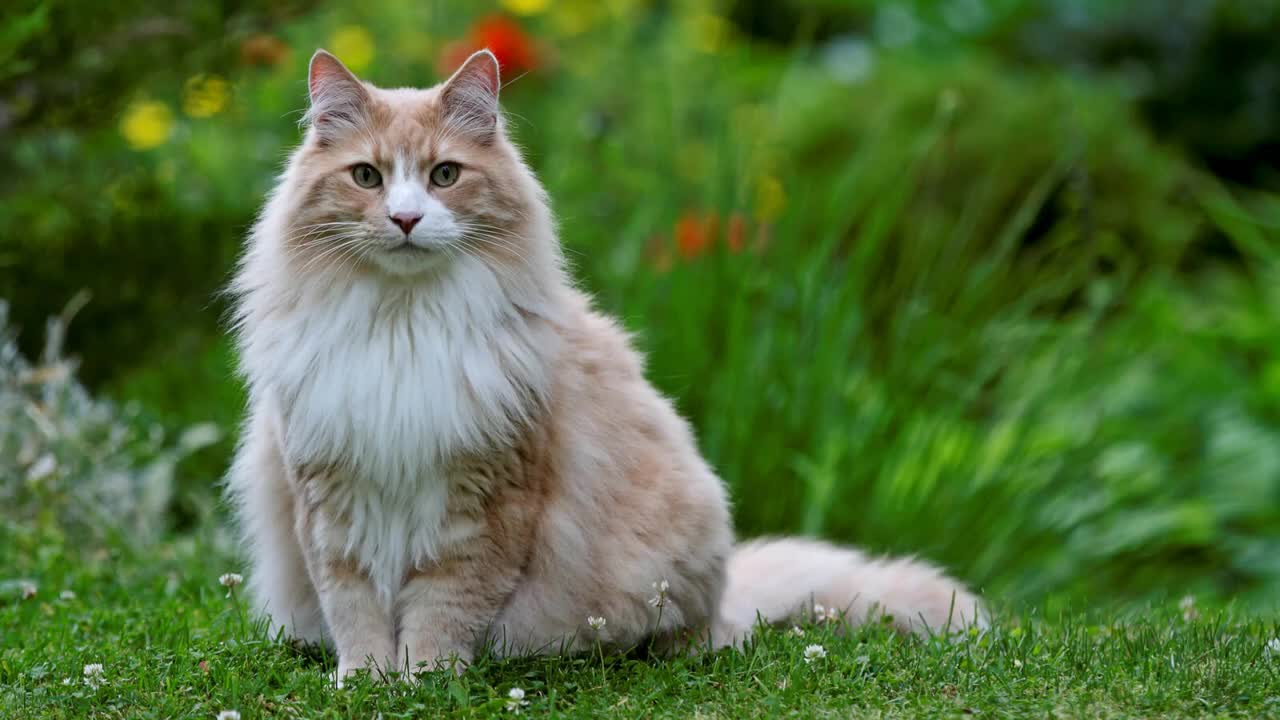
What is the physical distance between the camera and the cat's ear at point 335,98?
3107 mm

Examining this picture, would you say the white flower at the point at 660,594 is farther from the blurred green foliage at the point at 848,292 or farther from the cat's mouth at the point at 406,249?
the blurred green foliage at the point at 848,292

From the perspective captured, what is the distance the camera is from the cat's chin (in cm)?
300

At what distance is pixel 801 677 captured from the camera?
2959 millimetres

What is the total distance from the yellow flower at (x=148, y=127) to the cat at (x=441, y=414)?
2985 millimetres

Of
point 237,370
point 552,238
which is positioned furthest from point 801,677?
point 237,370

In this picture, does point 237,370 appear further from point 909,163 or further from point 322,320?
point 909,163

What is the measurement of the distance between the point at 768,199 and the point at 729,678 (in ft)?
10.8

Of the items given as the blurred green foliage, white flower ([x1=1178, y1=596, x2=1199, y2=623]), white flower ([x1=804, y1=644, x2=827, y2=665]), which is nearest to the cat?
white flower ([x1=804, y1=644, x2=827, y2=665])

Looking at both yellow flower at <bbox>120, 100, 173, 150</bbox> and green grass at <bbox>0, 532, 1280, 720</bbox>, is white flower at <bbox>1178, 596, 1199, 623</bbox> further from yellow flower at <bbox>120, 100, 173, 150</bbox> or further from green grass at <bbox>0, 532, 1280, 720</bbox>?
yellow flower at <bbox>120, 100, 173, 150</bbox>

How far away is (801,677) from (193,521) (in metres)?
3.45

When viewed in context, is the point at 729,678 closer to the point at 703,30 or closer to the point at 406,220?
the point at 406,220

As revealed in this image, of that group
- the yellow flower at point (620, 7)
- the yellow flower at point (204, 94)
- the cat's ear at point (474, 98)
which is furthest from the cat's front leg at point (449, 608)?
the yellow flower at point (620, 7)

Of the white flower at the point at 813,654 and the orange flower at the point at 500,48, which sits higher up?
the orange flower at the point at 500,48

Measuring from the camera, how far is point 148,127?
260 inches
